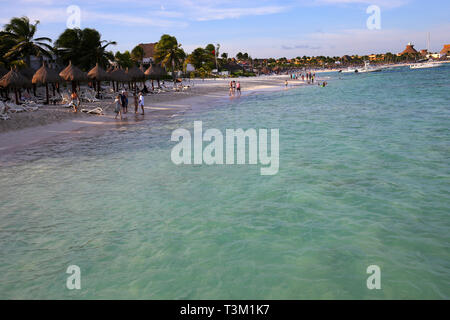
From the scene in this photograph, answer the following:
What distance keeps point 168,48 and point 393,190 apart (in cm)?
5958

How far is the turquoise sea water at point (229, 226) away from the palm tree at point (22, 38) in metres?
29.5

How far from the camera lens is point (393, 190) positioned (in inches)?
313

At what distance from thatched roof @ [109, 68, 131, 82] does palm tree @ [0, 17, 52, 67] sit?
30.5 feet

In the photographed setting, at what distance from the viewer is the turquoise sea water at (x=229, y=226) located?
15.3ft

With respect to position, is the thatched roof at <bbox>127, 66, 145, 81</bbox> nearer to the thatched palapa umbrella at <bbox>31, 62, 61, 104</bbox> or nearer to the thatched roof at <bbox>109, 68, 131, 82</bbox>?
the thatched roof at <bbox>109, 68, 131, 82</bbox>

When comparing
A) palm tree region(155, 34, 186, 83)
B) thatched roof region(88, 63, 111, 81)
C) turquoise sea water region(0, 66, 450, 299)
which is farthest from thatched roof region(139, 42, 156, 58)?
turquoise sea water region(0, 66, 450, 299)

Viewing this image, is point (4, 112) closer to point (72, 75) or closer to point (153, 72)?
point (72, 75)

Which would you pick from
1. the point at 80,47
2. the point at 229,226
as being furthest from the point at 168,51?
the point at 229,226

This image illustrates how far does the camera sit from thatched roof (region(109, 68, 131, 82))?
31984 millimetres

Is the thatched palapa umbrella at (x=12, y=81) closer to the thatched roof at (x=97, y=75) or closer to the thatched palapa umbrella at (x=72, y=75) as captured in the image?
the thatched palapa umbrella at (x=72, y=75)

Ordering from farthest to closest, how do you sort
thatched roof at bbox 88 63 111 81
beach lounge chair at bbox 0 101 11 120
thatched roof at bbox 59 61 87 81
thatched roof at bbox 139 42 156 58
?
thatched roof at bbox 139 42 156 58 → thatched roof at bbox 88 63 111 81 → thatched roof at bbox 59 61 87 81 → beach lounge chair at bbox 0 101 11 120

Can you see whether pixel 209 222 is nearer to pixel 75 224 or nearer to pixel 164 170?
pixel 75 224

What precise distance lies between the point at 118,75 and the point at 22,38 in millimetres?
12550

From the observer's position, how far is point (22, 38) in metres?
35.6
